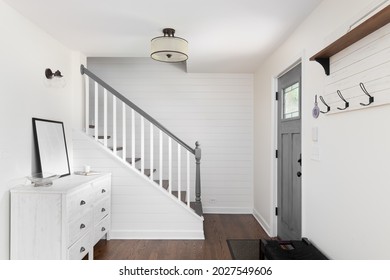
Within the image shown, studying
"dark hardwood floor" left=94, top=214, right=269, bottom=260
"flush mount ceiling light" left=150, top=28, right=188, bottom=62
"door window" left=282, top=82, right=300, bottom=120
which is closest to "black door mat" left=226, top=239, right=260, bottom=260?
"dark hardwood floor" left=94, top=214, right=269, bottom=260

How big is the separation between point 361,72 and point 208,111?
10.1 feet

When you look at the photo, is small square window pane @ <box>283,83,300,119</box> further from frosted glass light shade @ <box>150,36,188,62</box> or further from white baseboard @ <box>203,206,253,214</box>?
white baseboard @ <box>203,206,253,214</box>

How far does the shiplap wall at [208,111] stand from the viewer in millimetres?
4562

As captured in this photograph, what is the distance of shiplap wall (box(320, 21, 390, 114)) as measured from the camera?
1446 millimetres

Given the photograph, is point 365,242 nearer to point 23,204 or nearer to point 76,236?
point 76,236

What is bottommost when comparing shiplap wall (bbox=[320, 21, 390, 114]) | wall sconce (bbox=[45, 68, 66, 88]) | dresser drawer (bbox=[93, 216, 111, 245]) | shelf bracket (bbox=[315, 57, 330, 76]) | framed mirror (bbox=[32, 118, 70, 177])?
dresser drawer (bbox=[93, 216, 111, 245])

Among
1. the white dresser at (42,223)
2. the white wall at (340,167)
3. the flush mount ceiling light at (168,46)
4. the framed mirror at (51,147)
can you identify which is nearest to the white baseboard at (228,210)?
the white wall at (340,167)

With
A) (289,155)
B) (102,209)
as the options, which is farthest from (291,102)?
(102,209)

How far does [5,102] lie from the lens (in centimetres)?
225

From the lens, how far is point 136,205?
3396 millimetres

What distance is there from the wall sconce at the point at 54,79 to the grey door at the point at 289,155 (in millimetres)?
2770

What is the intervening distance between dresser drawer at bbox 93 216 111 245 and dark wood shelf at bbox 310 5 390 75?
111 inches

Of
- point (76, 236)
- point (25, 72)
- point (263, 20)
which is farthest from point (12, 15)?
point (263, 20)

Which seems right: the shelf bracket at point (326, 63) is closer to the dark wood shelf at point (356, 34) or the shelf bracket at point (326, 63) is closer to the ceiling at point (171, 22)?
the dark wood shelf at point (356, 34)
